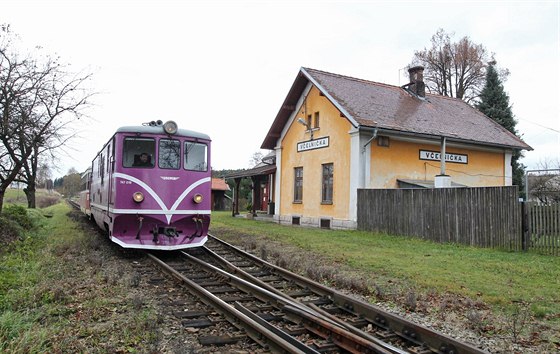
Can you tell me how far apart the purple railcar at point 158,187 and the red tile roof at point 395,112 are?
27.5 feet

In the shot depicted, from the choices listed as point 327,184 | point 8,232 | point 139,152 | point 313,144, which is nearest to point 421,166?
point 327,184

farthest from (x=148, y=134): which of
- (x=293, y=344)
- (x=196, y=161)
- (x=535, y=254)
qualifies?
(x=535, y=254)

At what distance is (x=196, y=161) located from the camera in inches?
424

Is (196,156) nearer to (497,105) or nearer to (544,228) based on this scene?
(544,228)

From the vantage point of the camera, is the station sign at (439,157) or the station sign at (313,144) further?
the station sign at (313,144)

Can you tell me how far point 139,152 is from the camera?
10.3 metres

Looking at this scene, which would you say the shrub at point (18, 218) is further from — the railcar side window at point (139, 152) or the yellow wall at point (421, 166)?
the yellow wall at point (421, 166)

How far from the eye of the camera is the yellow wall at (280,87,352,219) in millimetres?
18875

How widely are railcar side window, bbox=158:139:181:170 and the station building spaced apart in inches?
345

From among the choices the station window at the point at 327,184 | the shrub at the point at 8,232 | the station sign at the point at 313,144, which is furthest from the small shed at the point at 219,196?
the shrub at the point at 8,232

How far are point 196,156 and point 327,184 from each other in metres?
10.2

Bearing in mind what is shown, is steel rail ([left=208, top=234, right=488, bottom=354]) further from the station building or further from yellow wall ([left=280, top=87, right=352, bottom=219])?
yellow wall ([left=280, top=87, right=352, bottom=219])

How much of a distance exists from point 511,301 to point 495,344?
2.02 m

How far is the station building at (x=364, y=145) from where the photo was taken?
59.8 ft
